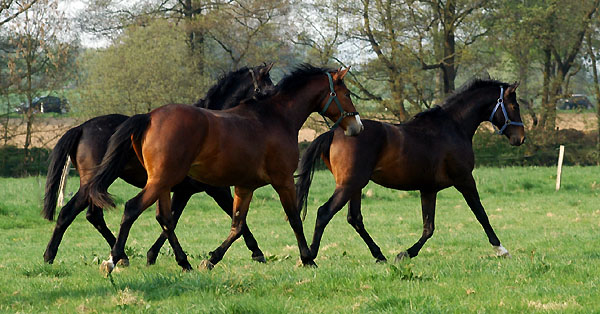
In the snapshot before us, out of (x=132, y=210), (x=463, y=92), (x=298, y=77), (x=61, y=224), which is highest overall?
(x=298, y=77)

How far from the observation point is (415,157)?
8.68m

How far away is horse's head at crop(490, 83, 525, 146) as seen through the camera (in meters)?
9.51

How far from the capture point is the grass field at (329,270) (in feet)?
17.3

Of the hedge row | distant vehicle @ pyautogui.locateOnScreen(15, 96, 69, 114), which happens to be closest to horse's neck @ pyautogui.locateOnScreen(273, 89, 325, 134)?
distant vehicle @ pyautogui.locateOnScreen(15, 96, 69, 114)

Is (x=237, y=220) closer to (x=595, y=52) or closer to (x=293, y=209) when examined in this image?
(x=293, y=209)

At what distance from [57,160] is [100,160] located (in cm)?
60

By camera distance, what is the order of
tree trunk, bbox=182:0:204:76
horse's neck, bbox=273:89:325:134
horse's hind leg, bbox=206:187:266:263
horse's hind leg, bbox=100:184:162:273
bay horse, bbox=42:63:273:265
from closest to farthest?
horse's hind leg, bbox=100:184:162:273 < horse's neck, bbox=273:89:325:134 < bay horse, bbox=42:63:273:265 < horse's hind leg, bbox=206:187:266:263 < tree trunk, bbox=182:0:204:76

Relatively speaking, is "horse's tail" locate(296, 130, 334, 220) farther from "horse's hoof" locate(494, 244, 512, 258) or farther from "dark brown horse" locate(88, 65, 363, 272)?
"horse's hoof" locate(494, 244, 512, 258)

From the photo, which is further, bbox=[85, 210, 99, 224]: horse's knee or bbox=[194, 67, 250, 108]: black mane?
bbox=[194, 67, 250, 108]: black mane

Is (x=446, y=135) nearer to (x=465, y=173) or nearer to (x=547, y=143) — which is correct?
(x=465, y=173)

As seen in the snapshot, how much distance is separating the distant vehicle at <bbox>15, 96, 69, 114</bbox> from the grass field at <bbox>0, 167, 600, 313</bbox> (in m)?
9.80

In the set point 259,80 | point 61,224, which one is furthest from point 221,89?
point 61,224

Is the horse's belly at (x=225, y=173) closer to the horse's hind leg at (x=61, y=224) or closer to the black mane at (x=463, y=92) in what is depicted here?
the horse's hind leg at (x=61, y=224)

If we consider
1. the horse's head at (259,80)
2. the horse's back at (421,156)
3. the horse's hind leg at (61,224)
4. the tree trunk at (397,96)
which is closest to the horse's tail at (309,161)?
the horse's back at (421,156)
